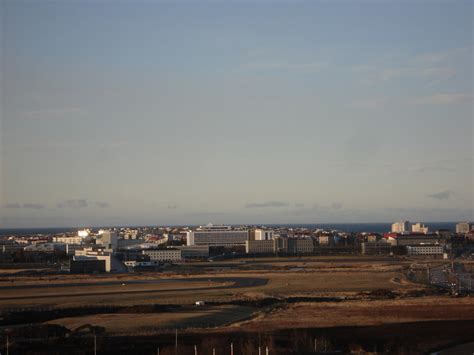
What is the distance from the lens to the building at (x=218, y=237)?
128 m

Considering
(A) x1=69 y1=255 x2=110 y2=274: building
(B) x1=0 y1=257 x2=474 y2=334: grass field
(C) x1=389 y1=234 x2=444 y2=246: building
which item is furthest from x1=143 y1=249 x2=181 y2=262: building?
(C) x1=389 y1=234 x2=444 y2=246: building

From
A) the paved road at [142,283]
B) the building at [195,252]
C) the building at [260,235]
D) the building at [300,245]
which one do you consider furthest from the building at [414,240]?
the paved road at [142,283]

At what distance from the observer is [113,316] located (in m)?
32.2

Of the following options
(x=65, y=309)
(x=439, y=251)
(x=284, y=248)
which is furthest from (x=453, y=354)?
(x=284, y=248)

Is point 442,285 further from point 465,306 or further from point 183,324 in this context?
point 183,324

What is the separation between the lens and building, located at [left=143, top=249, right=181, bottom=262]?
94.1 m

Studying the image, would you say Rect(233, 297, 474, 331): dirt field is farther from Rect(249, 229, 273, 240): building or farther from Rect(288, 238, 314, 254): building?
Rect(249, 229, 273, 240): building

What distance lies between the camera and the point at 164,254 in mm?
95812

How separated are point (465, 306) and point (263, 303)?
9634 mm

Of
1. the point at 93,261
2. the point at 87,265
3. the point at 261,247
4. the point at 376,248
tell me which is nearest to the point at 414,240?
the point at 376,248

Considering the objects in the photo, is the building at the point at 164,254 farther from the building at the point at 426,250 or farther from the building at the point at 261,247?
the building at the point at 426,250

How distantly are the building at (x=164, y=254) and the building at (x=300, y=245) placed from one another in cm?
2406

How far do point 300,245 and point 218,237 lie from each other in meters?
19.1

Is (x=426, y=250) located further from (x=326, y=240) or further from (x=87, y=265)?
(x=87, y=265)
